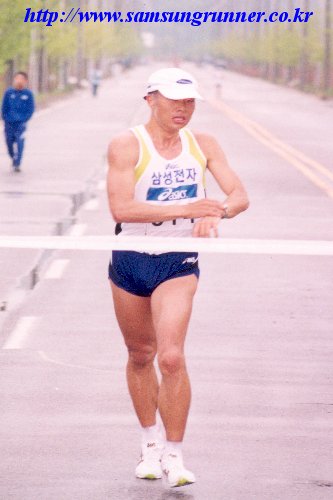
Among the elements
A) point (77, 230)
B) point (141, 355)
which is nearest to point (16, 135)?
point (77, 230)

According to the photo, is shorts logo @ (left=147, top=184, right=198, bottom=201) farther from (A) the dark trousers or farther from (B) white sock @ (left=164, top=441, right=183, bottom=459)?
(A) the dark trousers

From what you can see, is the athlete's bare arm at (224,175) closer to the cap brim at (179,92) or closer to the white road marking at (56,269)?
the cap brim at (179,92)

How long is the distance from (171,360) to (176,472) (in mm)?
557

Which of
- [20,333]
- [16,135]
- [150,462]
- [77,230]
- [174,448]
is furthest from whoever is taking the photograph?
[16,135]

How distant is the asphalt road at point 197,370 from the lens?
7652 millimetres

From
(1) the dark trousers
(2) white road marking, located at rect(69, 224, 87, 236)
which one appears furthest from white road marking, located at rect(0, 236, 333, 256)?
(1) the dark trousers

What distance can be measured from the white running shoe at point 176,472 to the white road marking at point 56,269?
7977 mm

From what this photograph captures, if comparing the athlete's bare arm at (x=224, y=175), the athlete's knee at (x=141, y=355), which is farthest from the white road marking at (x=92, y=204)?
the athlete's bare arm at (x=224, y=175)

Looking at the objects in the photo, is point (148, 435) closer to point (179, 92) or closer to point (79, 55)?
point (179, 92)

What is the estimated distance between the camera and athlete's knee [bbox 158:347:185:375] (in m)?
7.14

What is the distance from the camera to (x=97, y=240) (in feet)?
24.2

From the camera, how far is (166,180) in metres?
7.27

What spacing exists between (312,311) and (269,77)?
14830 cm

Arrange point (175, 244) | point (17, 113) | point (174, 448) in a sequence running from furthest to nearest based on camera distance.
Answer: point (17, 113) < point (174, 448) < point (175, 244)
